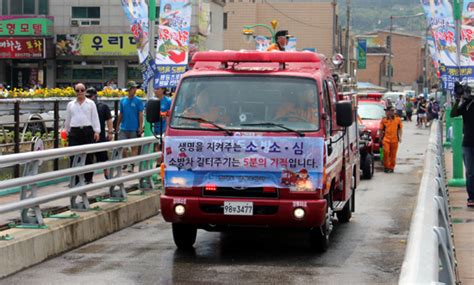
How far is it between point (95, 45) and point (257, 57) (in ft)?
148

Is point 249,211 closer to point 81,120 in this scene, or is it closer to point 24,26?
point 81,120

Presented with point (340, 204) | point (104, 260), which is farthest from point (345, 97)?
point (104, 260)

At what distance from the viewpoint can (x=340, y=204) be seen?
12938 mm

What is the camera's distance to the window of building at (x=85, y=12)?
57.1 m

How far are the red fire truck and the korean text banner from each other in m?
0.01

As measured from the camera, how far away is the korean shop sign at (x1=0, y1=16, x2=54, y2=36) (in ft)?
181

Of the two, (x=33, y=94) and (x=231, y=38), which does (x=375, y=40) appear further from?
(x=33, y=94)

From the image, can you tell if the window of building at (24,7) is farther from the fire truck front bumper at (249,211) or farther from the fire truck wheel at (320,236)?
the fire truck front bumper at (249,211)

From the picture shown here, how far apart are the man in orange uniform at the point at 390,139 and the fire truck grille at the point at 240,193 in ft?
48.6

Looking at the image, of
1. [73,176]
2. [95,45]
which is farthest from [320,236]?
[95,45]

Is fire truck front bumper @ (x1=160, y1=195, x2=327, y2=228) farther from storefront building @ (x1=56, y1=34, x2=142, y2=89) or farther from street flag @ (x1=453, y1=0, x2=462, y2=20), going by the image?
storefront building @ (x1=56, y1=34, x2=142, y2=89)

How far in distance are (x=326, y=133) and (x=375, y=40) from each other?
136 meters

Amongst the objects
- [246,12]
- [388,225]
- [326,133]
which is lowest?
[388,225]

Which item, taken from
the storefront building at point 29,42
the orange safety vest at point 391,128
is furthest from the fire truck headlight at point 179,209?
the storefront building at point 29,42
